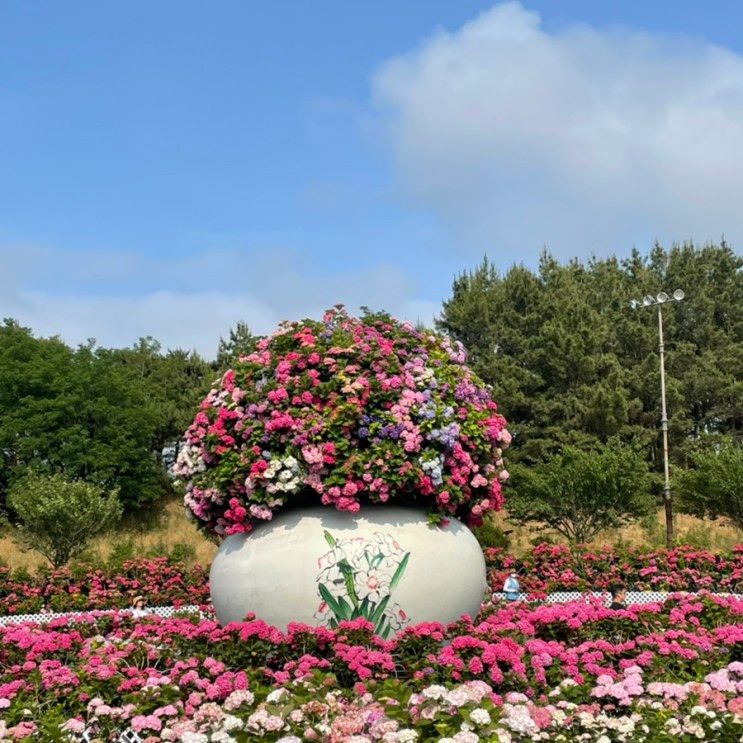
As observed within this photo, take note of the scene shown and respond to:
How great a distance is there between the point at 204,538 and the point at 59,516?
32.7ft

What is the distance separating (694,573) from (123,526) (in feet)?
94.1

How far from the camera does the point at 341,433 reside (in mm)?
6793

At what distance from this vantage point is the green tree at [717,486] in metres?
23.5

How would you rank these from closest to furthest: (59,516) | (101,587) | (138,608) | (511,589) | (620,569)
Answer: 1. (511,589)
2. (138,608)
3. (620,569)
4. (101,587)
5. (59,516)

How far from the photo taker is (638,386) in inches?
1453

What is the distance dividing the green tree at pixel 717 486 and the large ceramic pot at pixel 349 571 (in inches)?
748

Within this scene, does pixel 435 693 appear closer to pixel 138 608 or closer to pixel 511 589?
pixel 511 589

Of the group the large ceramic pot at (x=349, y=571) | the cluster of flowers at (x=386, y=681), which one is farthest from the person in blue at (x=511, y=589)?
the large ceramic pot at (x=349, y=571)

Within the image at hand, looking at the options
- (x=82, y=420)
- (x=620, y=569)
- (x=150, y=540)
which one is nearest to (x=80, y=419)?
(x=82, y=420)

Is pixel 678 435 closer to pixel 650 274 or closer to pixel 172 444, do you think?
pixel 650 274

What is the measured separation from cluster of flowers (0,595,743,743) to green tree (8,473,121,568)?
15.3 metres

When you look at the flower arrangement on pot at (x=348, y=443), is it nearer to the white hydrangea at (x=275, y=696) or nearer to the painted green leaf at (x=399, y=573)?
the painted green leaf at (x=399, y=573)

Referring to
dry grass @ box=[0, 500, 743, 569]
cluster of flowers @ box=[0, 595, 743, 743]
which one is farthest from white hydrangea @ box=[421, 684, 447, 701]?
dry grass @ box=[0, 500, 743, 569]

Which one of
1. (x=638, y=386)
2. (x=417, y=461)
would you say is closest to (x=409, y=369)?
(x=417, y=461)
